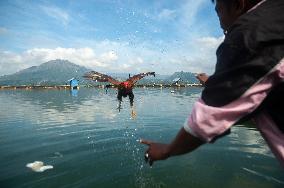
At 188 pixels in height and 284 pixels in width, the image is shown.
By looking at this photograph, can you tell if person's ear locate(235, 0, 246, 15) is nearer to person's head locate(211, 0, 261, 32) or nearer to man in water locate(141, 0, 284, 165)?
person's head locate(211, 0, 261, 32)

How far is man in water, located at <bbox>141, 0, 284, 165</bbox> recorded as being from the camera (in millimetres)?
1737

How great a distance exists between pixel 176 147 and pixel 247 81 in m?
0.73

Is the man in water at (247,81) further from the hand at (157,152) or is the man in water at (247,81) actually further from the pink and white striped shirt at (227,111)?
the hand at (157,152)

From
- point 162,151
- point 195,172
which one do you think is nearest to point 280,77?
point 162,151

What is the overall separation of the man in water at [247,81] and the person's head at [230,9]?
0.17 m

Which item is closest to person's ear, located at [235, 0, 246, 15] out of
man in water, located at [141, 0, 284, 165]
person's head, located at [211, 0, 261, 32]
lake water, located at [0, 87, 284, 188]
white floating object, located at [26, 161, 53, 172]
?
person's head, located at [211, 0, 261, 32]

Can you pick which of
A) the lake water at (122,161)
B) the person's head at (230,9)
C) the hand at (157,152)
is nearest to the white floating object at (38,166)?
the lake water at (122,161)

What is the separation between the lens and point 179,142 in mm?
2059

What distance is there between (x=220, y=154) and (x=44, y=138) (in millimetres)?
17399

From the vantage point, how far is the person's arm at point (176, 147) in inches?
77.4

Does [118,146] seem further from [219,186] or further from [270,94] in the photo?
[270,94]

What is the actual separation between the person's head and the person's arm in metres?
1.02

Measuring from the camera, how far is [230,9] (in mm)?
2260

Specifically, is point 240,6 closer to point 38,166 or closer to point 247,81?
point 247,81
